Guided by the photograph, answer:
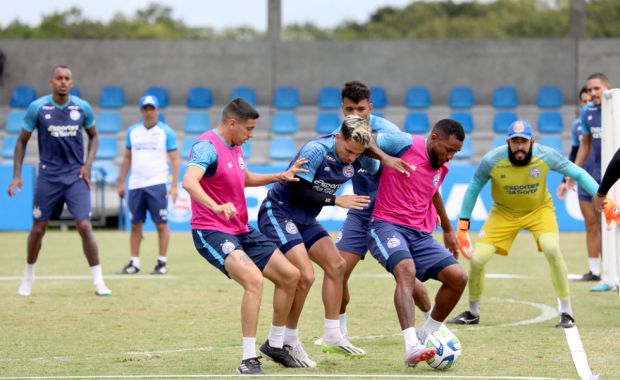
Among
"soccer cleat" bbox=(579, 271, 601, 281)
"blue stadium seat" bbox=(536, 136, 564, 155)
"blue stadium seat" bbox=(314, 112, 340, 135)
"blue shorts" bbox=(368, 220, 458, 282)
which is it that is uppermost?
"blue shorts" bbox=(368, 220, 458, 282)

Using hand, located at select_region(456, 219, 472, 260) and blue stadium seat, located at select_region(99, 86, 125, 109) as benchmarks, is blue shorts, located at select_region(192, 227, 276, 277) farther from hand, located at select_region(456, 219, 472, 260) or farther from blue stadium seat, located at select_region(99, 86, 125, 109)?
blue stadium seat, located at select_region(99, 86, 125, 109)

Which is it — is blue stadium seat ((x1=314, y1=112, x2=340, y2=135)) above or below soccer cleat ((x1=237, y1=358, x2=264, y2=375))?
above

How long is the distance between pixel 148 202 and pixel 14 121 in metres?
14.3

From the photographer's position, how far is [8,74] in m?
30.9

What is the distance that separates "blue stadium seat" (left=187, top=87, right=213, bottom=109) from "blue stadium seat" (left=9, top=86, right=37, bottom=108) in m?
4.14

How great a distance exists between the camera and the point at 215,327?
410 inches

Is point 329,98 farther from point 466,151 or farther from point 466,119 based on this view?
point 466,151

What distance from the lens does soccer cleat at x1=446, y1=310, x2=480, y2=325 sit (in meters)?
10.7

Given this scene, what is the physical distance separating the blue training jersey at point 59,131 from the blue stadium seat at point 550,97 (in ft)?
63.1

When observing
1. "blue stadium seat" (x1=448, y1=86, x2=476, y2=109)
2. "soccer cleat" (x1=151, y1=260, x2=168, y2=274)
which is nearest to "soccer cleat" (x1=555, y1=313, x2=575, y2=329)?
"soccer cleat" (x1=151, y1=260, x2=168, y2=274)

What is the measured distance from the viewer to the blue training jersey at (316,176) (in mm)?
8648

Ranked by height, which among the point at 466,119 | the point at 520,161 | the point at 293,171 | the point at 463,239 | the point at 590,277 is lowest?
the point at 590,277

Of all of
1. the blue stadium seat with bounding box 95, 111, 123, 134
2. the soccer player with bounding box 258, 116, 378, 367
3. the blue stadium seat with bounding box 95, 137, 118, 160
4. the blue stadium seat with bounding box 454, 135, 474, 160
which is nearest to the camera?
the soccer player with bounding box 258, 116, 378, 367

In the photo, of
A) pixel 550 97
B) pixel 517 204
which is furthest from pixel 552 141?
Result: pixel 517 204
